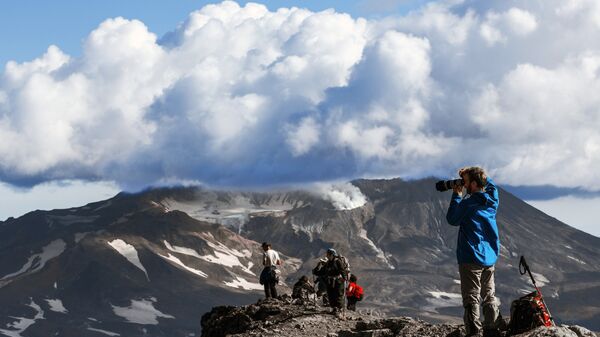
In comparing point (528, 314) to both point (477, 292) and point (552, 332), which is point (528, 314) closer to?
point (552, 332)

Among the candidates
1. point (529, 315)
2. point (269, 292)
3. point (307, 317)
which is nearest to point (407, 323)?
point (307, 317)

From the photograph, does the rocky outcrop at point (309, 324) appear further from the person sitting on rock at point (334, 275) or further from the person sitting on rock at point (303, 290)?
the person sitting on rock at point (303, 290)

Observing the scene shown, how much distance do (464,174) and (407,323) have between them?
33.1 ft

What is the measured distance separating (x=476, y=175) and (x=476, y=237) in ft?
3.27

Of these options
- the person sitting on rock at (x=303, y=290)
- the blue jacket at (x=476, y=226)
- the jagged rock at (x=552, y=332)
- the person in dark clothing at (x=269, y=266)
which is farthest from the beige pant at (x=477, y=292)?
the person sitting on rock at (x=303, y=290)

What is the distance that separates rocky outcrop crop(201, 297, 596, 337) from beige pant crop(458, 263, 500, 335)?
666 mm

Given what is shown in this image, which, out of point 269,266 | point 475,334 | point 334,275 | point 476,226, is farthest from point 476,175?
point 269,266

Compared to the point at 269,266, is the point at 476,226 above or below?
below

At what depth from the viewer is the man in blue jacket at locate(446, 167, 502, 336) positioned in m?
18.5

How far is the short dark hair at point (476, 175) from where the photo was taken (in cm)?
1870

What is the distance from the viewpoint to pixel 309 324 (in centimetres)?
3153

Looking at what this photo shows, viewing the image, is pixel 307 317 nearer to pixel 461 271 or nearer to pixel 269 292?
pixel 269 292

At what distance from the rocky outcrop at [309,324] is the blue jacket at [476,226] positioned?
62.9 inches

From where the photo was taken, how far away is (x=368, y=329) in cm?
2808
